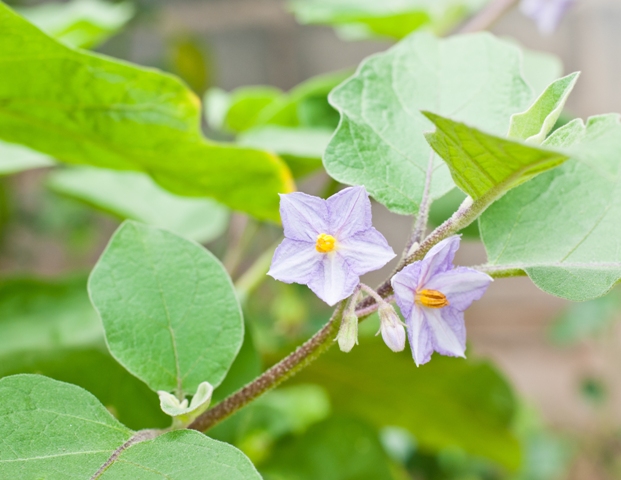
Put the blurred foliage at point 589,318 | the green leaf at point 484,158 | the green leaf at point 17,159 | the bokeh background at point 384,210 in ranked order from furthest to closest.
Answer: the bokeh background at point 384,210
the blurred foliage at point 589,318
the green leaf at point 17,159
the green leaf at point 484,158

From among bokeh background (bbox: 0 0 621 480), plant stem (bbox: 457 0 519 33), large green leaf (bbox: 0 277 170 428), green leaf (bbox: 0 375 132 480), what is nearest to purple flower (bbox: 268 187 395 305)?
green leaf (bbox: 0 375 132 480)

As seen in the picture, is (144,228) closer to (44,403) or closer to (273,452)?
(44,403)

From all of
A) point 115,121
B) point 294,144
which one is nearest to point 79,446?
point 115,121

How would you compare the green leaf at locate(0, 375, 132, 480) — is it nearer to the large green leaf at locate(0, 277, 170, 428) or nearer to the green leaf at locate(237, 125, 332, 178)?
the large green leaf at locate(0, 277, 170, 428)

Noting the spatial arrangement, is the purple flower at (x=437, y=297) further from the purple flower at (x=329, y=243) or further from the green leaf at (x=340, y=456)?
the green leaf at (x=340, y=456)

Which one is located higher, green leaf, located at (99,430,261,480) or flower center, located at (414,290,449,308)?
flower center, located at (414,290,449,308)

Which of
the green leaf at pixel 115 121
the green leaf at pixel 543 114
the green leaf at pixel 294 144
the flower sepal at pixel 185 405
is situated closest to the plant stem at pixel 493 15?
the green leaf at pixel 294 144

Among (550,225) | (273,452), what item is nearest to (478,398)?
(273,452)

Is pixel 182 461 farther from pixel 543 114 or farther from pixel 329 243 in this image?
pixel 543 114
